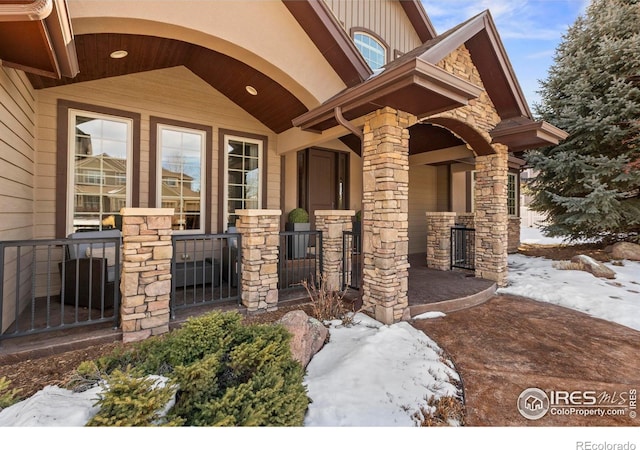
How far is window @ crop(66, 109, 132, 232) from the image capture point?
4.61 metres

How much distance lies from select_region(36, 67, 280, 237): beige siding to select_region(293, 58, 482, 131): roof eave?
8.66 feet

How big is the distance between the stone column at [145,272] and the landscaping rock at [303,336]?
1392 millimetres

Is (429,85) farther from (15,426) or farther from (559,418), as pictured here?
(15,426)

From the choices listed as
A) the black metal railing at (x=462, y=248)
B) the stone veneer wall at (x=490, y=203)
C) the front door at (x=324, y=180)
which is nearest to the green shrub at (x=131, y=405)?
the front door at (x=324, y=180)

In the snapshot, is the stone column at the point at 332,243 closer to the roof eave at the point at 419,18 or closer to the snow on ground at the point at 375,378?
the snow on ground at the point at 375,378

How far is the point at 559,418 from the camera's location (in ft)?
7.09

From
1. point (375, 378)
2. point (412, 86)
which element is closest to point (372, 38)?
point (412, 86)

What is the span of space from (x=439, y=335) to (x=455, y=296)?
1281 mm

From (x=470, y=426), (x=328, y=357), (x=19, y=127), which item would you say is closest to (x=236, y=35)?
(x=19, y=127)

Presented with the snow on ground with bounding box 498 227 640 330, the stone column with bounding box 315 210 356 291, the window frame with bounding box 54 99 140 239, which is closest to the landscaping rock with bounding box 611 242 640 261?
the snow on ground with bounding box 498 227 640 330

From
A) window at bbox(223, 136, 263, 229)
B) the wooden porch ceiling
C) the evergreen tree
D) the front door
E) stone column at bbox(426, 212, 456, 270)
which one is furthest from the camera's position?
the evergreen tree

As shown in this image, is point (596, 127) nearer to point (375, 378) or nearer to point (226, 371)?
point (375, 378)

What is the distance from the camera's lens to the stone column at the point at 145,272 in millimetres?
3010

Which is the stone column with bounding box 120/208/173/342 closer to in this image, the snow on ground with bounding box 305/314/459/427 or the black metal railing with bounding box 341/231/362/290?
the snow on ground with bounding box 305/314/459/427
